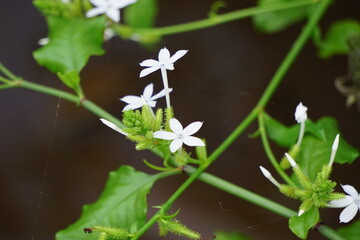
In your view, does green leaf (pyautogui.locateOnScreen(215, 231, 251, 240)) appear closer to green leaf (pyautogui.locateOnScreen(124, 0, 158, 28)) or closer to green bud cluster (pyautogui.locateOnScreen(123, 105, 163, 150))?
green bud cluster (pyautogui.locateOnScreen(123, 105, 163, 150))

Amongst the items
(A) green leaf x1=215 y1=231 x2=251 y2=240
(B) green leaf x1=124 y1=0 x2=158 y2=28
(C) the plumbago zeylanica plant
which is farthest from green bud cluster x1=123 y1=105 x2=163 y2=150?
(B) green leaf x1=124 y1=0 x2=158 y2=28

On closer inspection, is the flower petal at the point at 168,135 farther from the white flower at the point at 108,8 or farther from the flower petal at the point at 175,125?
the white flower at the point at 108,8

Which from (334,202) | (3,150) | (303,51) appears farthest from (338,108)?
(3,150)

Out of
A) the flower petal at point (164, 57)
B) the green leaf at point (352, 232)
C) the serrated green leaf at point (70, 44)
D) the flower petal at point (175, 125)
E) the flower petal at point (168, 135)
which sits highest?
the serrated green leaf at point (70, 44)

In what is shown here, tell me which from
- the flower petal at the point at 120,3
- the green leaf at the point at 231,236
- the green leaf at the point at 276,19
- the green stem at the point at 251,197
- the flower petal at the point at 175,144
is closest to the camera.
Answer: the flower petal at the point at 175,144

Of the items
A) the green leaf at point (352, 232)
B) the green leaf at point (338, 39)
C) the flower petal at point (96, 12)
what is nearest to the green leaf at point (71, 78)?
the flower petal at point (96, 12)

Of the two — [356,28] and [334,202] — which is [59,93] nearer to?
[334,202]

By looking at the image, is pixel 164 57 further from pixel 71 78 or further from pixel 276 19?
pixel 276 19
